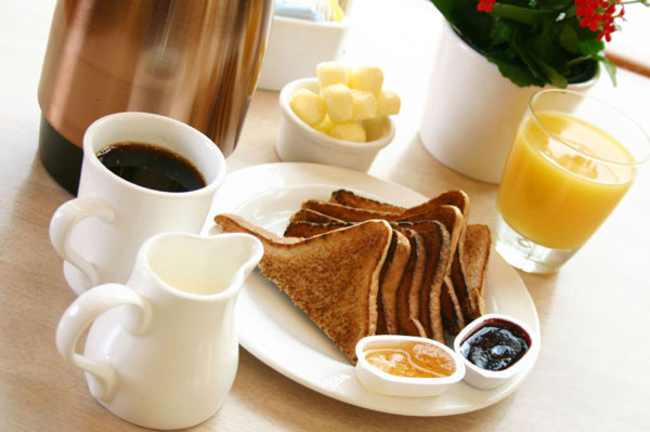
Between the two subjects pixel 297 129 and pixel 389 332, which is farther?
pixel 297 129

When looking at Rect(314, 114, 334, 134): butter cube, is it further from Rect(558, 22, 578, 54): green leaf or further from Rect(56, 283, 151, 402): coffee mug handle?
Rect(56, 283, 151, 402): coffee mug handle

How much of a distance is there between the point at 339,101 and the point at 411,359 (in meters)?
0.41

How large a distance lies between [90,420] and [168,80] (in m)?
0.35

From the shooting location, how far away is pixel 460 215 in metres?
1.09

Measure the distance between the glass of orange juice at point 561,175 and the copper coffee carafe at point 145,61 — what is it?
0.40 m

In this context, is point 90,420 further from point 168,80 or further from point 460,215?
point 460,215

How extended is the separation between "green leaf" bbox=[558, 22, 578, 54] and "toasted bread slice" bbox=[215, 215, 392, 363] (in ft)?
1.32

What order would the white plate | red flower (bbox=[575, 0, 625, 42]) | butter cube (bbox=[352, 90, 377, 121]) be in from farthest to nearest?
1. butter cube (bbox=[352, 90, 377, 121])
2. red flower (bbox=[575, 0, 625, 42])
3. the white plate

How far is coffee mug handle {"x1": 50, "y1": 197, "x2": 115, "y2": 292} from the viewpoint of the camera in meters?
0.78

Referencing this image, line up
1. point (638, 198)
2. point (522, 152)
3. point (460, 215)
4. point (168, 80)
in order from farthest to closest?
point (638, 198) < point (522, 152) < point (460, 215) < point (168, 80)

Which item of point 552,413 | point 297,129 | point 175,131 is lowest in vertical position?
point 552,413

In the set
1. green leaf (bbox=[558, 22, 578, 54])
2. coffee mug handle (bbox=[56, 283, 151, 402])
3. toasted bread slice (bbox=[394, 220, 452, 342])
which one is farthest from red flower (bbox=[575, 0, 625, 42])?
coffee mug handle (bbox=[56, 283, 151, 402])

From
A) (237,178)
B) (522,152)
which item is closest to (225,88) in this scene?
(237,178)

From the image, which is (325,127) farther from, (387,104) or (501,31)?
(501,31)
